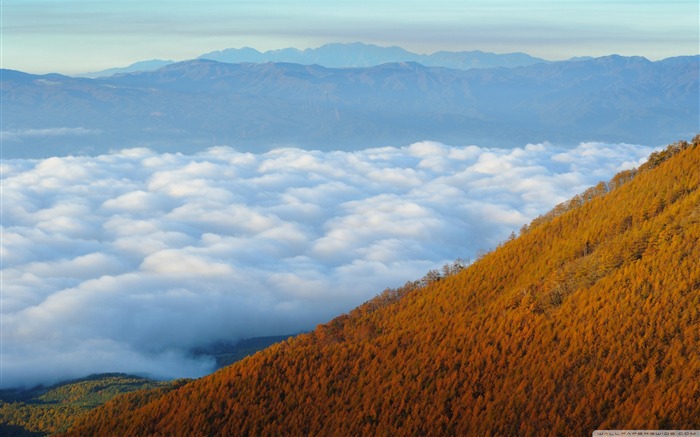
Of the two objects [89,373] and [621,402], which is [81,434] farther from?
[89,373]

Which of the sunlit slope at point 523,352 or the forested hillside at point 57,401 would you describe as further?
the forested hillside at point 57,401

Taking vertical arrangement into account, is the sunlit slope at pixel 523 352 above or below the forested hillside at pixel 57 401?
below

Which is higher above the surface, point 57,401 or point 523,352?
point 57,401

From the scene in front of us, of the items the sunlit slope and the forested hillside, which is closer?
the sunlit slope

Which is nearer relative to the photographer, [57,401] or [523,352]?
[523,352]

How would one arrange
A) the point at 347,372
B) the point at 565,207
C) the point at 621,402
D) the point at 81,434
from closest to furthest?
the point at 621,402 → the point at 347,372 → the point at 81,434 → the point at 565,207

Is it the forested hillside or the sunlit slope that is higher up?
the forested hillside

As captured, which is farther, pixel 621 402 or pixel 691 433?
pixel 621 402

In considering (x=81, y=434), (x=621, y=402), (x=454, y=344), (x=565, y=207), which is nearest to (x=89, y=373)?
(x=81, y=434)
